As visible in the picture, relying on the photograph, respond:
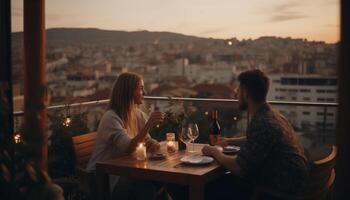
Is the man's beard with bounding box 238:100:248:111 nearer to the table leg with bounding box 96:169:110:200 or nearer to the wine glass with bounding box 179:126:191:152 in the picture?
the wine glass with bounding box 179:126:191:152

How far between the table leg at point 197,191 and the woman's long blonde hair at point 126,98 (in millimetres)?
956

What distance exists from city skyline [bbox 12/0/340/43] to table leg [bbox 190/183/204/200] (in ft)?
8.60

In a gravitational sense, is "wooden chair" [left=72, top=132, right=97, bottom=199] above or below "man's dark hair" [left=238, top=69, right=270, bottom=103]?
below

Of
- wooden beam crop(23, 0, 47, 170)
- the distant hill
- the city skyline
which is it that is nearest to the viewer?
wooden beam crop(23, 0, 47, 170)

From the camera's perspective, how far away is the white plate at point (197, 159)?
8.74 feet

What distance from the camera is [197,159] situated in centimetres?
276

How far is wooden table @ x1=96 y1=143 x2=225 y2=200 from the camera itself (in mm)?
2408

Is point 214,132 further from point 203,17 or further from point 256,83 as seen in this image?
point 203,17

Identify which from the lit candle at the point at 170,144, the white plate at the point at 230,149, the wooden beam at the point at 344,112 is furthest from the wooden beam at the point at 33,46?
the wooden beam at the point at 344,112

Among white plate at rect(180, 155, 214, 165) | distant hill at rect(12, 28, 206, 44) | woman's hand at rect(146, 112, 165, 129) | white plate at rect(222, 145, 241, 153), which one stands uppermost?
distant hill at rect(12, 28, 206, 44)

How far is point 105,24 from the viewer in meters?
5.54

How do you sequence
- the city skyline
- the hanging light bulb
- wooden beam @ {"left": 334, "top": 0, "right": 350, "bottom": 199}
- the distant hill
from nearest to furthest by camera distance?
wooden beam @ {"left": 334, "top": 0, "right": 350, "bottom": 199} < the hanging light bulb < the city skyline < the distant hill

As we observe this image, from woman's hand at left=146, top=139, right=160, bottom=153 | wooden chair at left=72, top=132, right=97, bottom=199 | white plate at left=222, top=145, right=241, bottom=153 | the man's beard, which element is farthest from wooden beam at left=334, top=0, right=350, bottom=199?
wooden chair at left=72, top=132, right=97, bottom=199

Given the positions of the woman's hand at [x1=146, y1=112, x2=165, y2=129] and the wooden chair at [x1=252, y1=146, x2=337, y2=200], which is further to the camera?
the woman's hand at [x1=146, y1=112, x2=165, y2=129]
